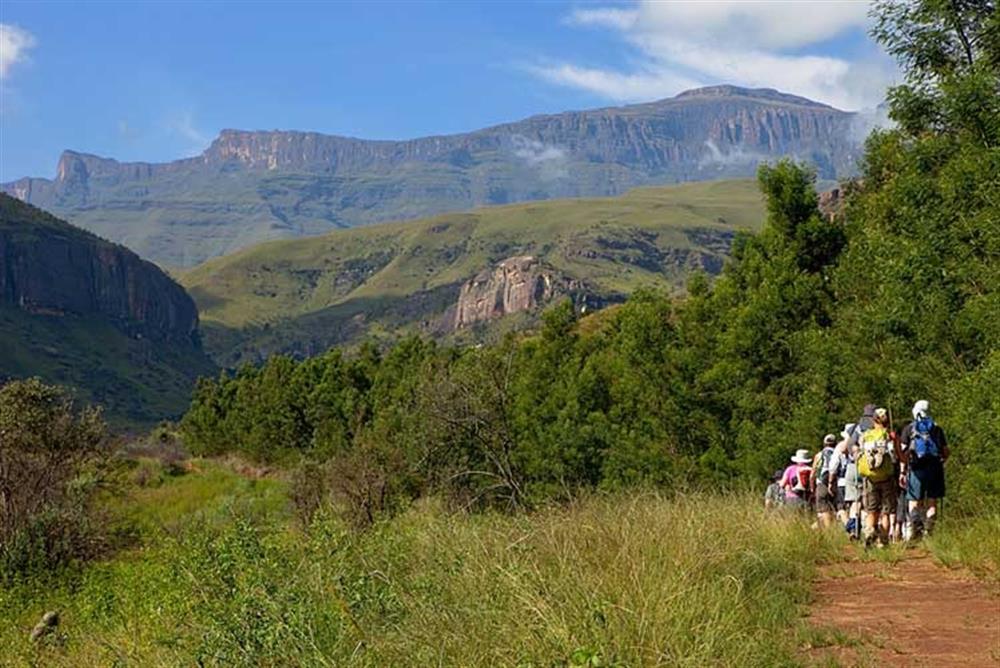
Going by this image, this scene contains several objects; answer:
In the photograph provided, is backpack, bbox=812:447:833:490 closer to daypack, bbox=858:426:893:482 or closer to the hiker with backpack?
the hiker with backpack

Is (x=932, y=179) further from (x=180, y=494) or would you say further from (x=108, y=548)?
(x=180, y=494)

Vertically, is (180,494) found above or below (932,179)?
below

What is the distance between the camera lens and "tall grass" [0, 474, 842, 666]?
505 centimetres

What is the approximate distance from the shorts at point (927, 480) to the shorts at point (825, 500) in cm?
179

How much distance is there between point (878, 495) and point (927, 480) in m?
0.65

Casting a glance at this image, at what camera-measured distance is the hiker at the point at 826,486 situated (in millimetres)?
12674

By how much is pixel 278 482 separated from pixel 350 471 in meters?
20.7

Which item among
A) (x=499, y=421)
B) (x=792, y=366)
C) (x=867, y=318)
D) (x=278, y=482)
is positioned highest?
(x=867, y=318)

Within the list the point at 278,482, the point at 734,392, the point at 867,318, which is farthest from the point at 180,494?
the point at 867,318

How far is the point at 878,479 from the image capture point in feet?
35.7

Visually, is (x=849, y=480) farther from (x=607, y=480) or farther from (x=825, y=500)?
(x=607, y=480)

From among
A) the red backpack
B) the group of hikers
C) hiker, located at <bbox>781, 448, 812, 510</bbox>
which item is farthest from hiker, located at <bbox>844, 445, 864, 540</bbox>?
the red backpack

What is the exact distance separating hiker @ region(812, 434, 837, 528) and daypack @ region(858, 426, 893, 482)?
165 cm

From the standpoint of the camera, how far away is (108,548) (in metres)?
24.0
